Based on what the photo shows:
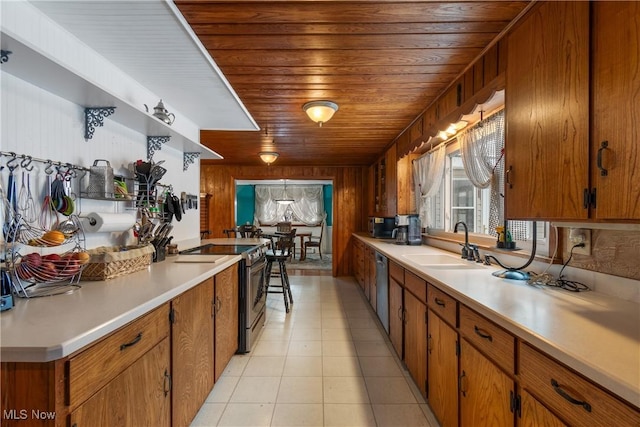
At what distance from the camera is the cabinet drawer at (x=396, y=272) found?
229cm

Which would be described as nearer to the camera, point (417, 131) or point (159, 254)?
point (159, 254)

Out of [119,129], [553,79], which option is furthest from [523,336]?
[119,129]

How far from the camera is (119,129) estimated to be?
1831 millimetres

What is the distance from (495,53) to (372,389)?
2221 millimetres

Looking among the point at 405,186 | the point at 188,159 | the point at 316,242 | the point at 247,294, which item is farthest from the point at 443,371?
the point at 316,242

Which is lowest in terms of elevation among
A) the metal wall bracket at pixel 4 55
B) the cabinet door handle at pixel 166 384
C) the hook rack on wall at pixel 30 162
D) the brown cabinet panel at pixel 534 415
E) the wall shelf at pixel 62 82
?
the cabinet door handle at pixel 166 384

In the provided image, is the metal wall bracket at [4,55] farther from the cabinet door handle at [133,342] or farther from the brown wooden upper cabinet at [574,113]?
the brown wooden upper cabinet at [574,113]

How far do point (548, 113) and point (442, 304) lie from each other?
1.01 meters

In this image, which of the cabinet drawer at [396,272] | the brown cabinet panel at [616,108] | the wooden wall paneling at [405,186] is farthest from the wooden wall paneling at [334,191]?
the brown cabinet panel at [616,108]

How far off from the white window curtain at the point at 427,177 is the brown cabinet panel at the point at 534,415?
8.12 ft

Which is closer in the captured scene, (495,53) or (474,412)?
(474,412)

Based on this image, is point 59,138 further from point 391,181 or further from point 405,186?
point 391,181

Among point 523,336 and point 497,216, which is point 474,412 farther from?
point 497,216

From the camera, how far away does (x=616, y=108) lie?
3.03ft
